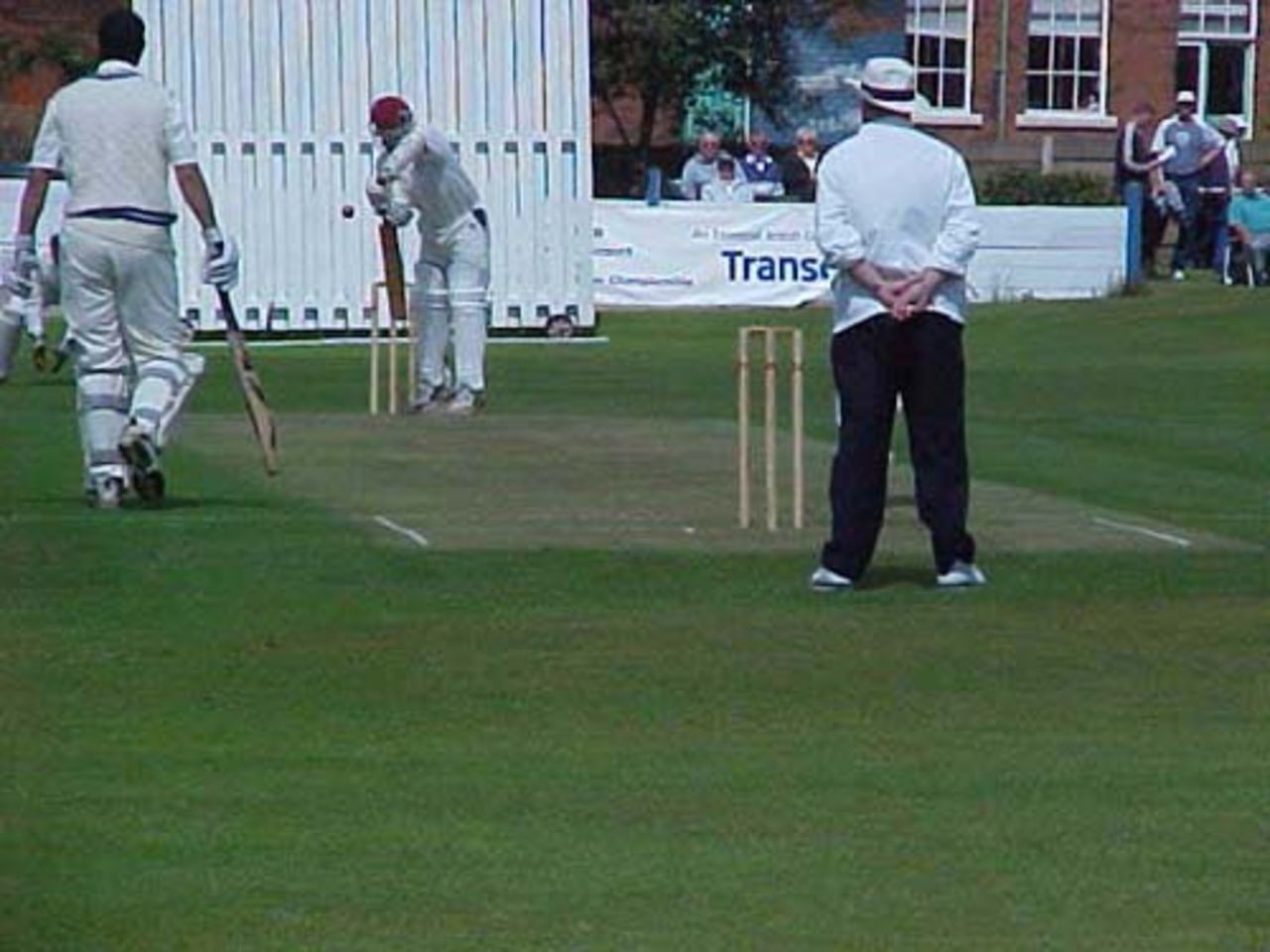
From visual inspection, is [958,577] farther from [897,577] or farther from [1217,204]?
[1217,204]

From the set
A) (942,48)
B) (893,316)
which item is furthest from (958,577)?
(942,48)

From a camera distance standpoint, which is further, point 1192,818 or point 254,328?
point 254,328

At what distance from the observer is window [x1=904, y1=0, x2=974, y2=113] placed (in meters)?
53.2

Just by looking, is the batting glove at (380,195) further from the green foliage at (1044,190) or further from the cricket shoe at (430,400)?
the green foliage at (1044,190)

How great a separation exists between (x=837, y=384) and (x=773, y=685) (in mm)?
2416

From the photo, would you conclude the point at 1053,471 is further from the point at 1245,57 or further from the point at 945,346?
the point at 1245,57

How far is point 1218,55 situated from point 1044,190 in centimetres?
1174

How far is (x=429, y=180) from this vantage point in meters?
21.6

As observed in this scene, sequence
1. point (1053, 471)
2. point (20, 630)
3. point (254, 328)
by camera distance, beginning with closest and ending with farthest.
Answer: point (20, 630) → point (1053, 471) → point (254, 328)

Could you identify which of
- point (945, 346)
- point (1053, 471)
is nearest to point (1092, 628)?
point (945, 346)

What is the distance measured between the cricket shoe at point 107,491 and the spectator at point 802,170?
87.3 feet

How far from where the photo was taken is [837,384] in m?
12.9

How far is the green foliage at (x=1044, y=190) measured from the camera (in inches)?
1740

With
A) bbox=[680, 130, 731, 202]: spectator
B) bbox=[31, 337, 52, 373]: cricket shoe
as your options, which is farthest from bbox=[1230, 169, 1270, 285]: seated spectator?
bbox=[31, 337, 52, 373]: cricket shoe
